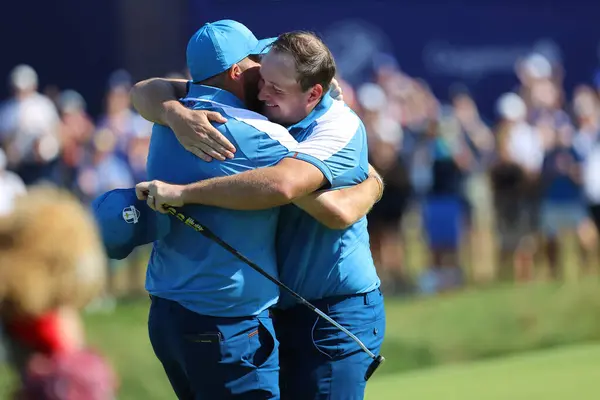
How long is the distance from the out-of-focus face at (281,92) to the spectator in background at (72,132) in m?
7.86

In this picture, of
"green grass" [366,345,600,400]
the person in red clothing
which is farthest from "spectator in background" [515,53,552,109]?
the person in red clothing

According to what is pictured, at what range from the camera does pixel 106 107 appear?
14.3 metres

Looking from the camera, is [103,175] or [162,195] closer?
[162,195]

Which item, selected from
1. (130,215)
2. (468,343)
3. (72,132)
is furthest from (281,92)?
(72,132)

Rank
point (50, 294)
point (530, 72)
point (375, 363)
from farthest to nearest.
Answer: point (530, 72), point (375, 363), point (50, 294)

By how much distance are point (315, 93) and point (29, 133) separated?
809 cm

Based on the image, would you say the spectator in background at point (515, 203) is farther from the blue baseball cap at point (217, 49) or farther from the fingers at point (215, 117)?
the fingers at point (215, 117)

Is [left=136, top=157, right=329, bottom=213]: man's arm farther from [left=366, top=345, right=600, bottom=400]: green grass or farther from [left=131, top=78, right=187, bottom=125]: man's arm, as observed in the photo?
[left=366, top=345, right=600, bottom=400]: green grass

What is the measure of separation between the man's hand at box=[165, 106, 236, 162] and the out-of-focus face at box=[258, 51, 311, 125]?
0.22m

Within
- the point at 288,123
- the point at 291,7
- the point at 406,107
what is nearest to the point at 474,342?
the point at 406,107

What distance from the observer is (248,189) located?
153 inches

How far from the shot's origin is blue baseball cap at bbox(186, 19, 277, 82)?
4043 mm

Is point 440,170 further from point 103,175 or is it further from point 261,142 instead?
point 261,142

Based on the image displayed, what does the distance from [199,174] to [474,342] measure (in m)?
6.27
